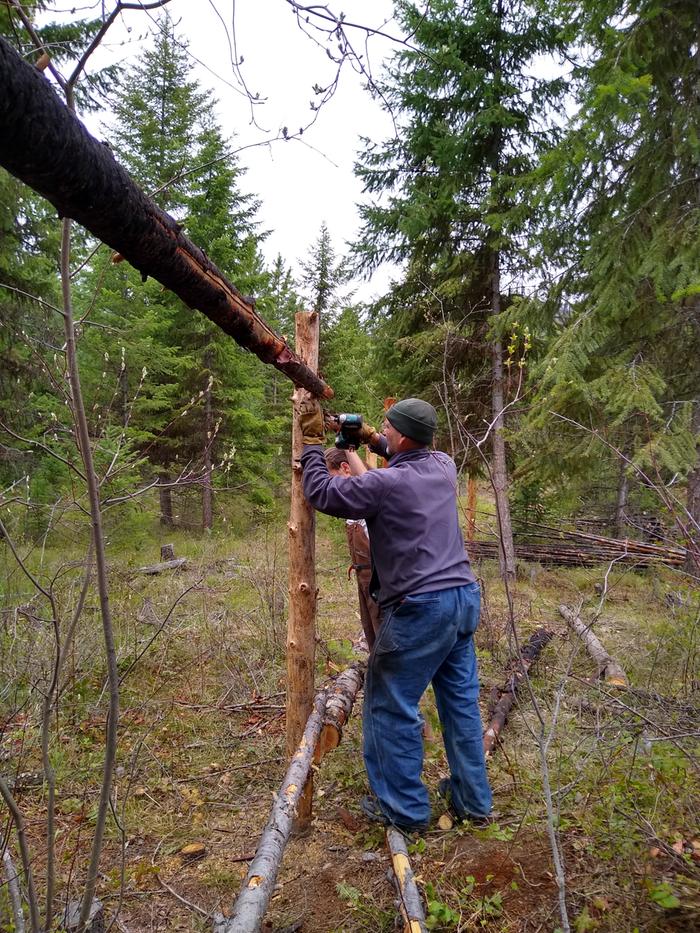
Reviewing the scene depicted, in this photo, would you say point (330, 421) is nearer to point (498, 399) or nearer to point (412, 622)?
point (412, 622)

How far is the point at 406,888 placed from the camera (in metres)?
2.52

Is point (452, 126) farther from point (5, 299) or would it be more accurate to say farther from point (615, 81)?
point (5, 299)

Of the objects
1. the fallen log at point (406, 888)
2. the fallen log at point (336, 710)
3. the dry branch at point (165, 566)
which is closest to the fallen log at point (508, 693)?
the fallen log at point (336, 710)

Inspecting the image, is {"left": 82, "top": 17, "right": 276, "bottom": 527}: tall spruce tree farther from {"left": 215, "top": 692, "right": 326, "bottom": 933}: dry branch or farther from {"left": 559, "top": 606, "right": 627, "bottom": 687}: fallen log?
{"left": 215, "top": 692, "right": 326, "bottom": 933}: dry branch

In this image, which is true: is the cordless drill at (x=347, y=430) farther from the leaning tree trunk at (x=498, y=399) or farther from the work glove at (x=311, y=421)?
the leaning tree trunk at (x=498, y=399)

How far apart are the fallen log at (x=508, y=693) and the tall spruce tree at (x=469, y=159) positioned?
273 centimetres

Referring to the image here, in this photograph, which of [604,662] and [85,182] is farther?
A: [604,662]

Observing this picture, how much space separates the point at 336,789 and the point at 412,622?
5.36 feet

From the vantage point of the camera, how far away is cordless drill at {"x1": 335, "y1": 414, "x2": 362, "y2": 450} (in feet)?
11.9

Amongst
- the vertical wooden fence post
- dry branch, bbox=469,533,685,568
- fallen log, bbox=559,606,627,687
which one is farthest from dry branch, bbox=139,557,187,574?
fallen log, bbox=559,606,627,687

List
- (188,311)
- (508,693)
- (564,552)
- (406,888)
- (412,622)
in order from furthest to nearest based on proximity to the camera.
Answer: (188,311) → (564,552) → (508,693) → (412,622) → (406,888)

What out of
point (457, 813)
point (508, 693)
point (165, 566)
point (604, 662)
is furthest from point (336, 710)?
point (165, 566)

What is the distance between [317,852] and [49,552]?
9119 millimetres

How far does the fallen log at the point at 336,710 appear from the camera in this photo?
3645 mm
